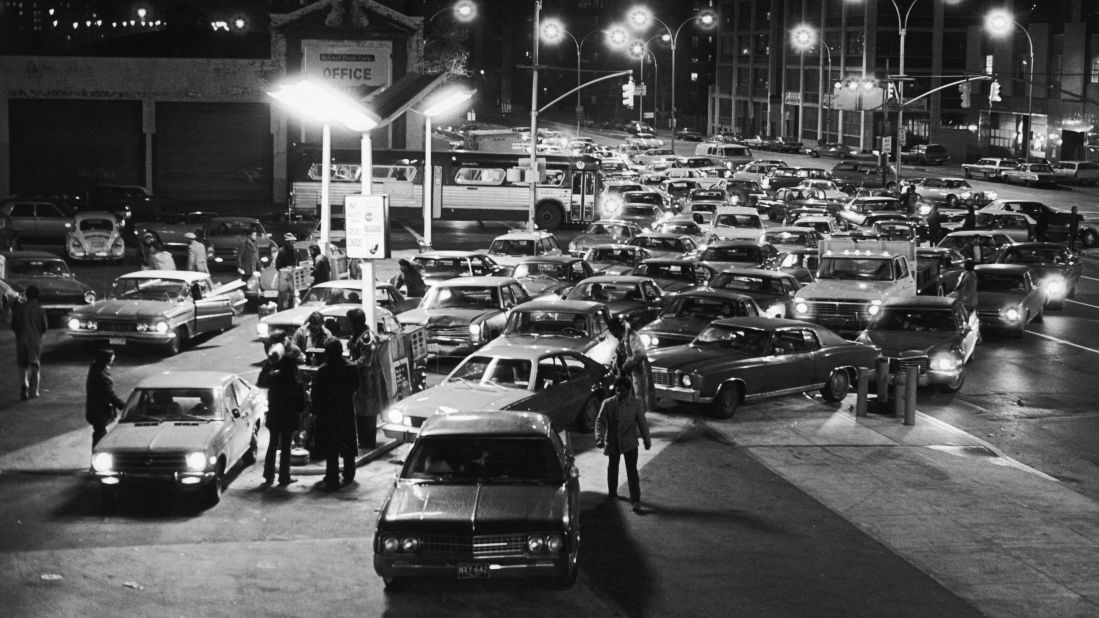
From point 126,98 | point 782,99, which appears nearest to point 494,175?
point 126,98

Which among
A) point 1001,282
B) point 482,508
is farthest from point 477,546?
point 1001,282

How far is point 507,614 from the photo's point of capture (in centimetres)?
1066

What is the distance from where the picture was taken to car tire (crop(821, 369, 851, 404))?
20.8 meters

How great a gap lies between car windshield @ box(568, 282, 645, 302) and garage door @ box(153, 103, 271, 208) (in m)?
34.3

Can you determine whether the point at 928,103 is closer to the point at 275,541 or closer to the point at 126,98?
the point at 126,98

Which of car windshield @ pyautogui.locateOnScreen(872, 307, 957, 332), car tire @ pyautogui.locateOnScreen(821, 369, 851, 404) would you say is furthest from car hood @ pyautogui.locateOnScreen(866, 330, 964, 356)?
car tire @ pyautogui.locateOnScreen(821, 369, 851, 404)

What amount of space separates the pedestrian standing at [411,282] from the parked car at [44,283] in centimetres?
580

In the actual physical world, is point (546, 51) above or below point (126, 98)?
above

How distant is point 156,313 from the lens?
76.3 feet

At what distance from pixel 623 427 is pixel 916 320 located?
10.7 meters

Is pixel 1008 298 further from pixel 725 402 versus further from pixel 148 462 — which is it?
pixel 148 462

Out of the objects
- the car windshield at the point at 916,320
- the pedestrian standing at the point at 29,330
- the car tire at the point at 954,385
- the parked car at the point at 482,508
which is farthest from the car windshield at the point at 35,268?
the parked car at the point at 482,508

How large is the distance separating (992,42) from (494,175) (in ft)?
204

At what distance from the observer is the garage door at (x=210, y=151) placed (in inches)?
2251
